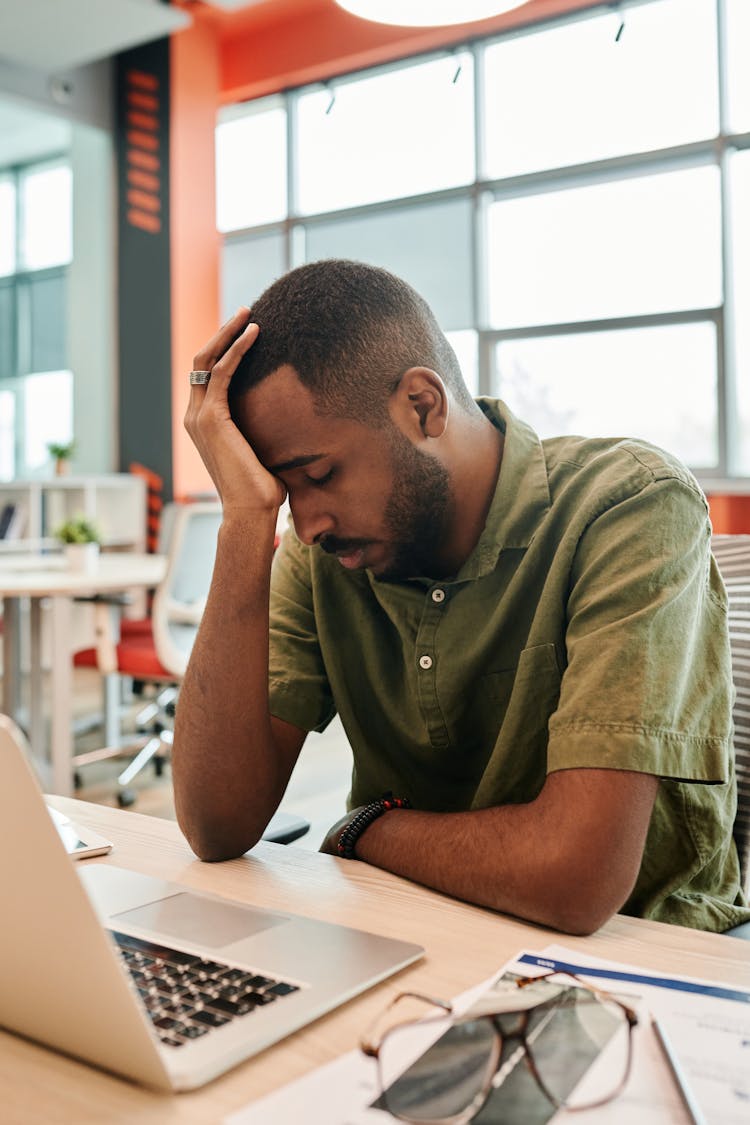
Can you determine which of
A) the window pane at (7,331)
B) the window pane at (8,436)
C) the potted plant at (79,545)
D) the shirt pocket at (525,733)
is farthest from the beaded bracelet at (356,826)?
the window pane at (7,331)

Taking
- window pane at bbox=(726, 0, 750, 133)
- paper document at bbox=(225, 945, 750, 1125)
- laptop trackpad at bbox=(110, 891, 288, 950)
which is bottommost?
paper document at bbox=(225, 945, 750, 1125)

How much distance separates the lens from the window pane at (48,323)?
337 inches

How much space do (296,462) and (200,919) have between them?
0.52 m

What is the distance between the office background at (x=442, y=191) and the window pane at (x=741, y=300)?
0.4 inches

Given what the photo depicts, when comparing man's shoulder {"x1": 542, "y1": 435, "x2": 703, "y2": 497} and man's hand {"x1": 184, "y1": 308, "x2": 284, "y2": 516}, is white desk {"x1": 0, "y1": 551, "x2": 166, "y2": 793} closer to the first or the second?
man's hand {"x1": 184, "y1": 308, "x2": 284, "y2": 516}

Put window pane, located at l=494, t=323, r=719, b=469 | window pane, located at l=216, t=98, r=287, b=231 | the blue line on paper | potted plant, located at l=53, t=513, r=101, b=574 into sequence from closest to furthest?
the blue line on paper, potted plant, located at l=53, t=513, r=101, b=574, window pane, located at l=494, t=323, r=719, b=469, window pane, located at l=216, t=98, r=287, b=231

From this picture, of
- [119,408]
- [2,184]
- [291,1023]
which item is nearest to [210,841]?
[291,1023]

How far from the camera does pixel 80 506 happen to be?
255 inches

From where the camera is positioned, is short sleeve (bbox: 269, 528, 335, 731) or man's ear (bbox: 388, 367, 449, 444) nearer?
man's ear (bbox: 388, 367, 449, 444)

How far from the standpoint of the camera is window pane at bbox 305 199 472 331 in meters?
6.21

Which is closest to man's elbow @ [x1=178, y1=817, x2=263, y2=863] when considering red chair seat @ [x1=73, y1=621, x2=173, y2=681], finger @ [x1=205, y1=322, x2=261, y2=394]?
finger @ [x1=205, y1=322, x2=261, y2=394]

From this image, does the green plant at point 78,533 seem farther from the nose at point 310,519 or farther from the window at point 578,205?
the nose at point 310,519

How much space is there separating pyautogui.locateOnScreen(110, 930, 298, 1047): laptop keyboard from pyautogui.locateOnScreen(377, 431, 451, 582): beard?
551 millimetres

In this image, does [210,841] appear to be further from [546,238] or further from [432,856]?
[546,238]
